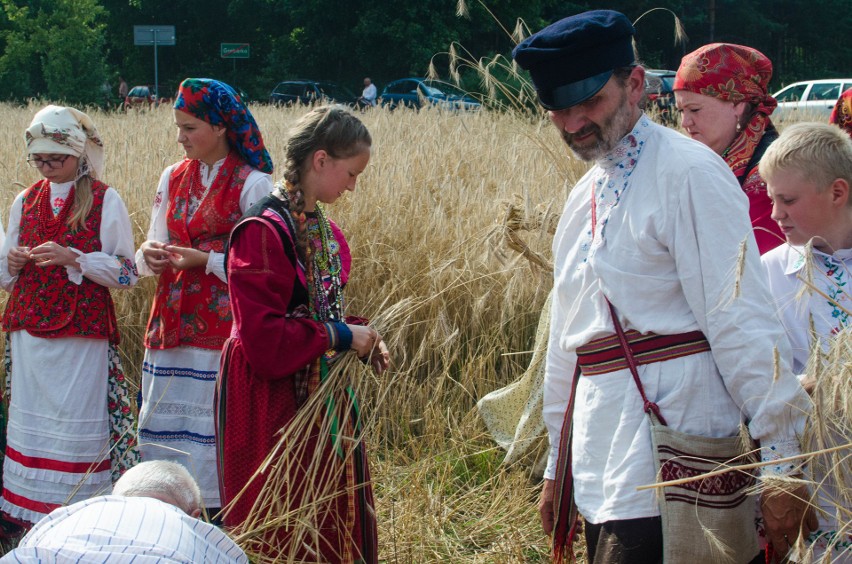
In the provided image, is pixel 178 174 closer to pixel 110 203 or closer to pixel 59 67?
pixel 110 203

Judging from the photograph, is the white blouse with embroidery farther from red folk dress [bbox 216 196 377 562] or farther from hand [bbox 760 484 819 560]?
hand [bbox 760 484 819 560]

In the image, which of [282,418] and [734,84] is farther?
[734,84]

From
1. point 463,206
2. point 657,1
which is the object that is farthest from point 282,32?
point 463,206

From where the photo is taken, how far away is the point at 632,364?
1731mm

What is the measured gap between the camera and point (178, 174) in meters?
3.27

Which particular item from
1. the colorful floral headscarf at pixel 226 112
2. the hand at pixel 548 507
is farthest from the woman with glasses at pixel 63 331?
the hand at pixel 548 507

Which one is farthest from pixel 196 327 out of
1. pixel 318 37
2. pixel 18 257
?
pixel 318 37

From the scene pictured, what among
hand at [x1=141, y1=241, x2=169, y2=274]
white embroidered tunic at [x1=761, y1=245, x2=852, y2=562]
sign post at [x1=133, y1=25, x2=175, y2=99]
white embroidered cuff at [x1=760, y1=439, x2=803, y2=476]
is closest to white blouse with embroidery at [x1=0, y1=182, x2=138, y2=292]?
hand at [x1=141, y1=241, x2=169, y2=274]

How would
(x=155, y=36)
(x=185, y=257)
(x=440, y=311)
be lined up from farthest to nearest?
(x=155, y=36) < (x=440, y=311) < (x=185, y=257)

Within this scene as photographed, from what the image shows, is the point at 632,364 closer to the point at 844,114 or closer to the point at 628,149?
the point at 628,149

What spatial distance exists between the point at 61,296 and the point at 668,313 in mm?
2340

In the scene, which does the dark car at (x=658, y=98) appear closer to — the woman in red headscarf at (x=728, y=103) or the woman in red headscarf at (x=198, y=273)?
the woman in red headscarf at (x=728, y=103)

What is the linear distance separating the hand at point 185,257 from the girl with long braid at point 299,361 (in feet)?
2.46

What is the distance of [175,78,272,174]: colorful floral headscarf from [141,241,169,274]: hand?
1.36 ft
